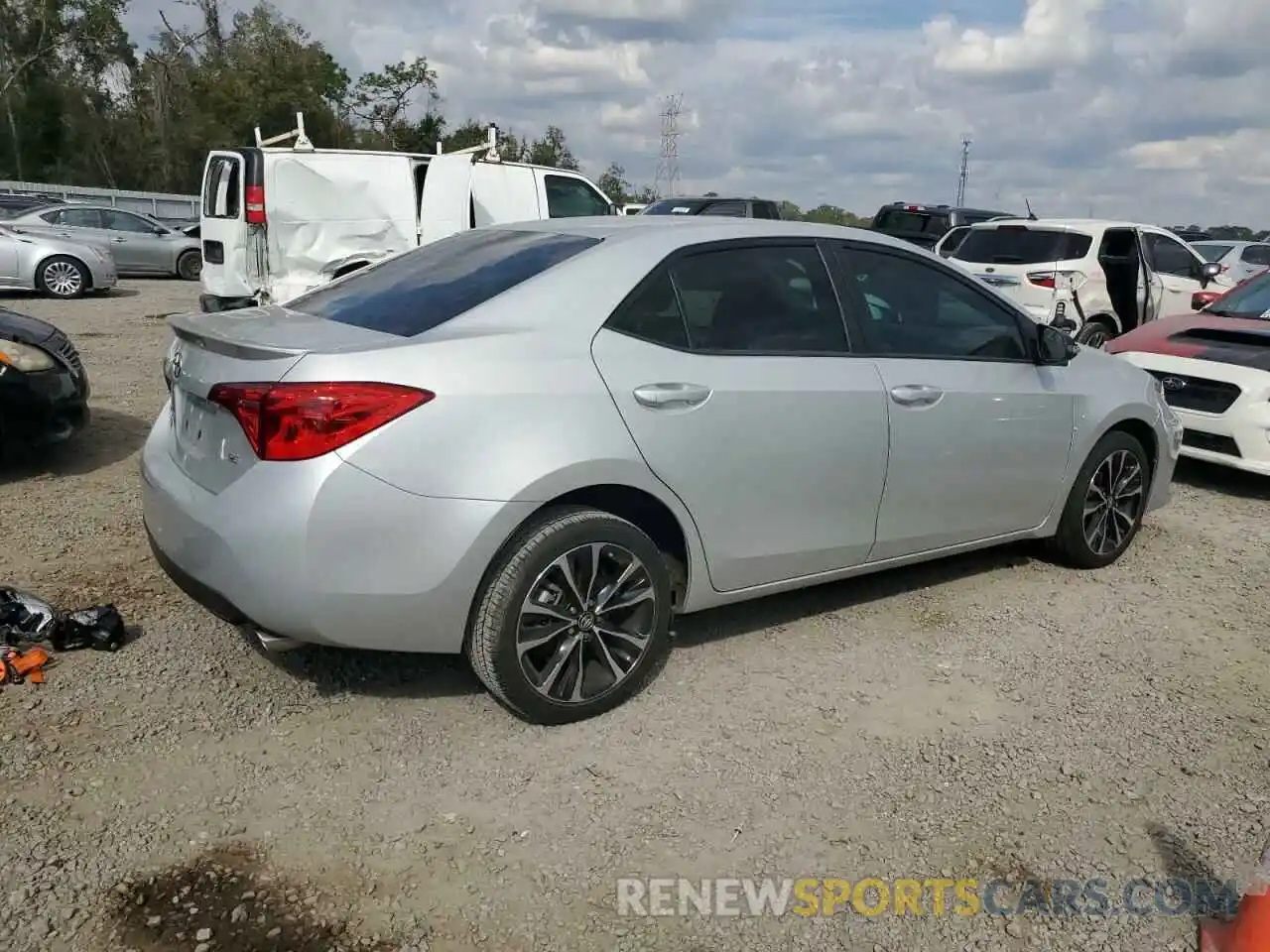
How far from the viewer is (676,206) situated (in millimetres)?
15961

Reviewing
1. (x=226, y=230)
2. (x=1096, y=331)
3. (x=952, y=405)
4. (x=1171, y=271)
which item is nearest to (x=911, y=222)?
(x=1171, y=271)

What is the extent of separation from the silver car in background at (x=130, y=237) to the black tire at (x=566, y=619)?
1850cm

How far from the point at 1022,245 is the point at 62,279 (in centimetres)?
1402

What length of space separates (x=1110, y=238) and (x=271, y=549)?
1055cm

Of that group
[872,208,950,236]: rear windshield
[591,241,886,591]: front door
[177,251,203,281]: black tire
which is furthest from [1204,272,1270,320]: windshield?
[177,251,203,281]: black tire

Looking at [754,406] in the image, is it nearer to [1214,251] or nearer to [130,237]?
[1214,251]

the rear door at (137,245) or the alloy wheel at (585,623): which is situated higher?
the rear door at (137,245)

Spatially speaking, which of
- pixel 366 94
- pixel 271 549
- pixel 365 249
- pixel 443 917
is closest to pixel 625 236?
pixel 271 549

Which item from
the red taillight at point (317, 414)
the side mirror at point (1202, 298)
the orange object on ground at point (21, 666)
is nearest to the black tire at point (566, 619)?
the red taillight at point (317, 414)

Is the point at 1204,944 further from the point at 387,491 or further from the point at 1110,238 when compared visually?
the point at 1110,238

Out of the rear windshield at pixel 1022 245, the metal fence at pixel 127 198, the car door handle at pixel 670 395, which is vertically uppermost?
the metal fence at pixel 127 198

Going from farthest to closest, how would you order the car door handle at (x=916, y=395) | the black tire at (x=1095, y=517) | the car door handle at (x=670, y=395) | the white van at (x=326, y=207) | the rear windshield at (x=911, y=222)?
1. the rear windshield at (x=911, y=222)
2. the white van at (x=326, y=207)
3. the black tire at (x=1095, y=517)
4. the car door handle at (x=916, y=395)
5. the car door handle at (x=670, y=395)

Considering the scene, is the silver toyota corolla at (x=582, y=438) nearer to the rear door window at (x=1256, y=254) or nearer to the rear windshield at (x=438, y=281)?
the rear windshield at (x=438, y=281)

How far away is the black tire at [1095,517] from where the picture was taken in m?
4.96
